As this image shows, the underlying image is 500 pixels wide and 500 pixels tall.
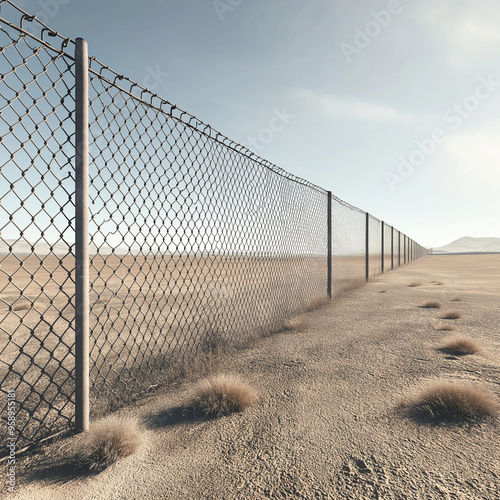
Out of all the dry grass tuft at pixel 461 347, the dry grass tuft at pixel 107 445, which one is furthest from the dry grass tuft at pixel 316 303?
the dry grass tuft at pixel 107 445

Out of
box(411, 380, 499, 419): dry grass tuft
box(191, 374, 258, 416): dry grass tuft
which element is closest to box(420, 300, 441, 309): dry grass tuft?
box(411, 380, 499, 419): dry grass tuft

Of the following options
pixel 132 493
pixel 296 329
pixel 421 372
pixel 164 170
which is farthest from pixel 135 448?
pixel 296 329

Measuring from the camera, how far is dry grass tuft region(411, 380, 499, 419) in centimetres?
209

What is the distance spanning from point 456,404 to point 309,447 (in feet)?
3.60

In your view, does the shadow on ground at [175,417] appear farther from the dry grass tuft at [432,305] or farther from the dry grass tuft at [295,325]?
the dry grass tuft at [432,305]

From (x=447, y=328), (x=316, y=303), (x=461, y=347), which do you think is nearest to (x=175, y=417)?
(x=461, y=347)

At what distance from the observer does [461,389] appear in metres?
2.20

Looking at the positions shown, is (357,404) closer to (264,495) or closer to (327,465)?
(327,465)

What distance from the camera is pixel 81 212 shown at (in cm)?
193

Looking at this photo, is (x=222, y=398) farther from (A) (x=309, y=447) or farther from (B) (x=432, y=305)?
(B) (x=432, y=305)

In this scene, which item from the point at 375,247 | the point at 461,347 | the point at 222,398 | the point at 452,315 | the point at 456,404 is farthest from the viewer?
the point at 375,247

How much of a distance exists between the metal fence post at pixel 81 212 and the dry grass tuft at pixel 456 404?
2265 millimetres

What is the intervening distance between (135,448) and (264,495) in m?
0.80

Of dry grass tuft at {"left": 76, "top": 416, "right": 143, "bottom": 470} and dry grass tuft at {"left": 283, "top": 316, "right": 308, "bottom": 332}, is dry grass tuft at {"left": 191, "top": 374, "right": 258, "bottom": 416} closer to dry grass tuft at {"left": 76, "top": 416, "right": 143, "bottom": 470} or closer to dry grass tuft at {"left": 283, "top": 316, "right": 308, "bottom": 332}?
dry grass tuft at {"left": 76, "top": 416, "right": 143, "bottom": 470}
